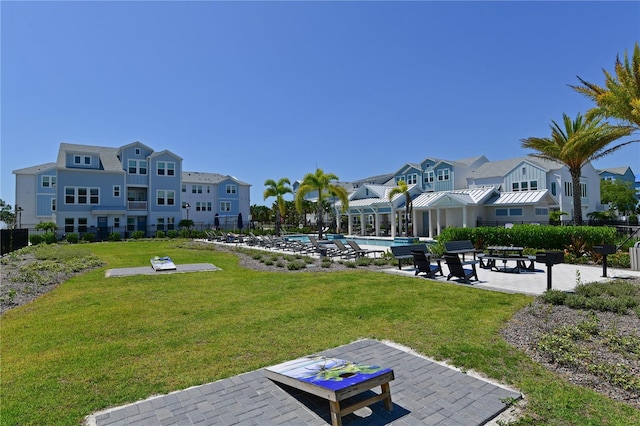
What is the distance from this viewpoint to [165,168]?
1660 inches

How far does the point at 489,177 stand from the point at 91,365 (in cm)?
3964

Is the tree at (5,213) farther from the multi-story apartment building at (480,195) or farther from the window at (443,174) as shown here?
the window at (443,174)

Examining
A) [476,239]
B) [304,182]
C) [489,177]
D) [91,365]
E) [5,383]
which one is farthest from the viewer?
[489,177]

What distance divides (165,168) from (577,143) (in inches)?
1549

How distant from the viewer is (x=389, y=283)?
10.9 m

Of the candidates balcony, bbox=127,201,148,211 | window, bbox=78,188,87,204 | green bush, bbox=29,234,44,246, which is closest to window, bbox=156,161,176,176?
balcony, bbox=127,201,148,211

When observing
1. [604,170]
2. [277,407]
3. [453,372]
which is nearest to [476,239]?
[453,372]

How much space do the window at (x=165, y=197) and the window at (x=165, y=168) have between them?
2074 millimetres

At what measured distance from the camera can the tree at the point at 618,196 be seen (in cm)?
4699

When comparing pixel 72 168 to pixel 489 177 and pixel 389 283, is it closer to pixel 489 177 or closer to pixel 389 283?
pixel 389 283

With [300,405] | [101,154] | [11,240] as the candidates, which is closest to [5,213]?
[101,154]

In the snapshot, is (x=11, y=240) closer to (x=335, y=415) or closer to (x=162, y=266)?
(x=162, y=266)

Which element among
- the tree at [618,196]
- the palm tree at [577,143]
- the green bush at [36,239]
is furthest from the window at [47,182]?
the tree at [618,196]

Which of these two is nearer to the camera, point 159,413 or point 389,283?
point 159,413
